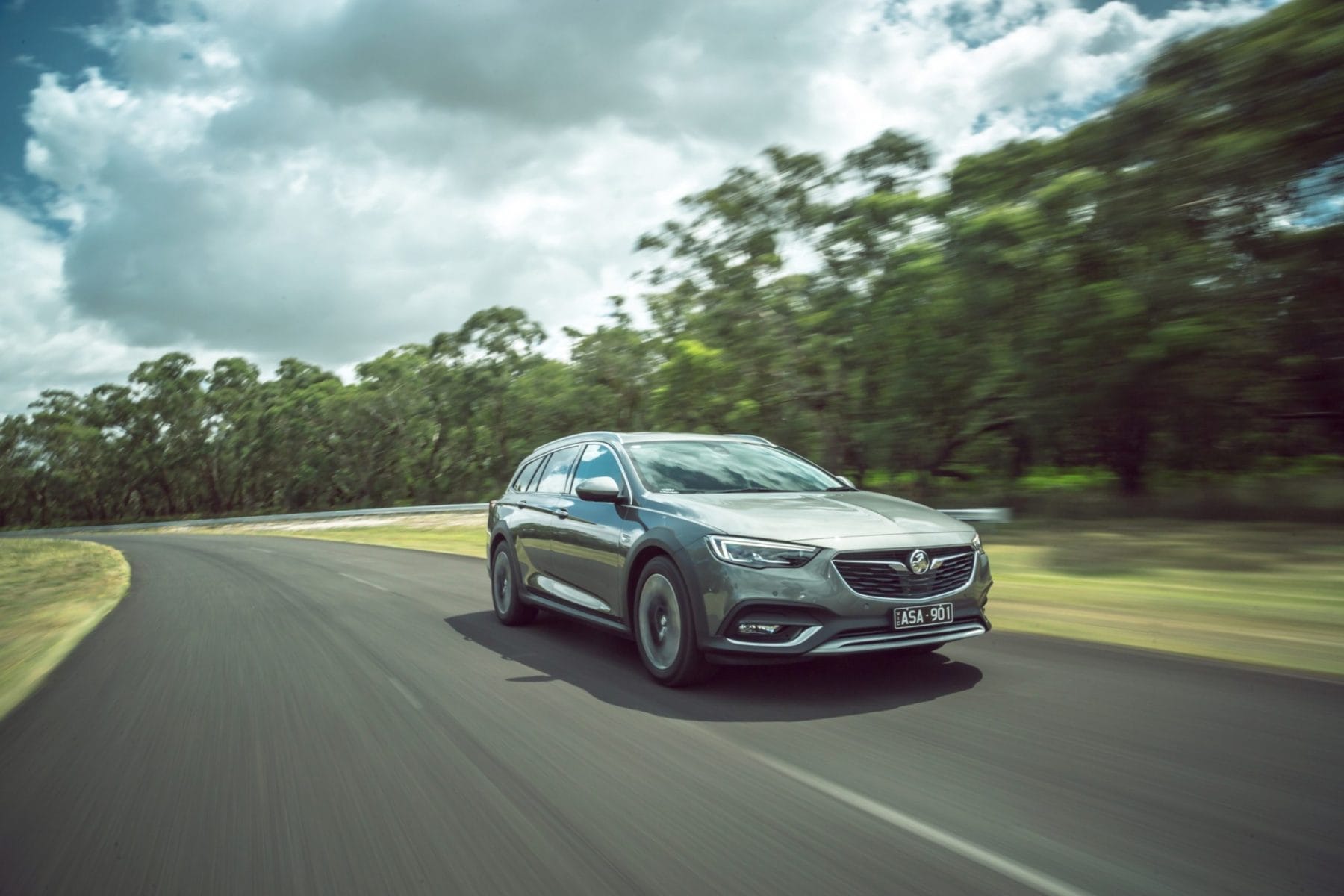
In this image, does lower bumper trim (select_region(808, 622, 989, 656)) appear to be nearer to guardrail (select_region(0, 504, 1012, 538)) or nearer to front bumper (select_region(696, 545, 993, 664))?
front bumper (select_region(696, 545, 993, 664))

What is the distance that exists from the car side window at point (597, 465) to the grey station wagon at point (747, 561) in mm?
19

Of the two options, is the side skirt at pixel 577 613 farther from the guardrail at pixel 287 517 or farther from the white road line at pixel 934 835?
the guardrail at pixel 287 517

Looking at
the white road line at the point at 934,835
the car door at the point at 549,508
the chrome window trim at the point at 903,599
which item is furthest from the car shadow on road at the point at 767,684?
the white road line at the point at 934,835

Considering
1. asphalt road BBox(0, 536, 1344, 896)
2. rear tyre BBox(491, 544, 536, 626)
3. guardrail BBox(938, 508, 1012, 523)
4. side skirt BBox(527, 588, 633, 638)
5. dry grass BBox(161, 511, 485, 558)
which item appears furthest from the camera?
dry grass BBox(161, 511, 485, 558)

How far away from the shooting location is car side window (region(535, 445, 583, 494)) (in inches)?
324

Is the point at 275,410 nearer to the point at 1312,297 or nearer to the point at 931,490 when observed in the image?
the point at 931,490

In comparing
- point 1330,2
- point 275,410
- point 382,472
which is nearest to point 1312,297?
point 1330,2

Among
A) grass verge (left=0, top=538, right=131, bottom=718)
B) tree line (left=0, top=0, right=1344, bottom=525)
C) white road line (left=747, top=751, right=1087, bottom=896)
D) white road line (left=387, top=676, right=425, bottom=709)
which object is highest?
tree line (left=0, top=0, right=1344, bottom=525)

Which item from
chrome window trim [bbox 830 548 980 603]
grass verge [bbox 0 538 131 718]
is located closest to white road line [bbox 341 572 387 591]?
grass verge [bbox 0 538 131 718]

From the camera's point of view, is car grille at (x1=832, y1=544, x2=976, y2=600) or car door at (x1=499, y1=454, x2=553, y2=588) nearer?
car grille at (x1=832, y1=544, x2=976, y2=600)

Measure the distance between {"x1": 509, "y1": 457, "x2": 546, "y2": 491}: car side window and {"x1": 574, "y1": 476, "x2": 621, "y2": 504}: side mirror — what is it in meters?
2.53

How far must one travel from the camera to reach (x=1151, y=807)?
3.69m

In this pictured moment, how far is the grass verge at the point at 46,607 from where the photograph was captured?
26.2 ft

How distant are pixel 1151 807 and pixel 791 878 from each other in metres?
1.53
